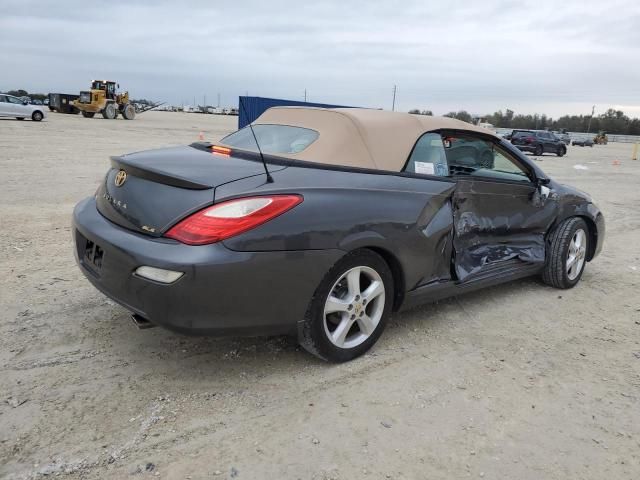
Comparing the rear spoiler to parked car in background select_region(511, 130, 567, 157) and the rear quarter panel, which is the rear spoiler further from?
parked car in background select_region(511, 130, 567, 157)

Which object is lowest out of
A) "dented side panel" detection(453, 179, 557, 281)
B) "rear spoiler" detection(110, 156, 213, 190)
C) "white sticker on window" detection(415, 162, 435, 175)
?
"dented side panel" detection(453, 179, 557, 281)

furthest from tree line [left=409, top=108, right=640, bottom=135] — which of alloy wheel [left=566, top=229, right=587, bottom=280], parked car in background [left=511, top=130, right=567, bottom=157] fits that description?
alloy wheel [left=566, top=229, right=587, bottom=280]

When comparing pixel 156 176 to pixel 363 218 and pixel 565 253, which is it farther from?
pixel 565 253

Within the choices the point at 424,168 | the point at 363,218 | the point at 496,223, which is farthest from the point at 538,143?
the point at 363,218

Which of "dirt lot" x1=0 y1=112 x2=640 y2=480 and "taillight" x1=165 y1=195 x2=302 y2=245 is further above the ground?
"taillight" x1=165 y1=195 x2=302 y2=245

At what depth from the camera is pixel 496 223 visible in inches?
164

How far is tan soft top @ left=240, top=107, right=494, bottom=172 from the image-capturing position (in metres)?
3.23

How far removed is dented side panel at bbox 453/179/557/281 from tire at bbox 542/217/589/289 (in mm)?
101

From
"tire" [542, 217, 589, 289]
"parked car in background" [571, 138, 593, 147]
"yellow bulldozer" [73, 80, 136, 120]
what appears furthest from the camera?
"parked car in background" [571, 138, 593, 147]

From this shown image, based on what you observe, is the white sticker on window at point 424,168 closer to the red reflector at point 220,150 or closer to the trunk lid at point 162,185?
the trunk lid at point 162,185

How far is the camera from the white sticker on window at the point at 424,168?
3.50m

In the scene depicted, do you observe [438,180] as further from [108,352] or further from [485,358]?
[108,352]

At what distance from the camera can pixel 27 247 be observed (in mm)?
5059

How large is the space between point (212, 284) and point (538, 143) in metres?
31.9
